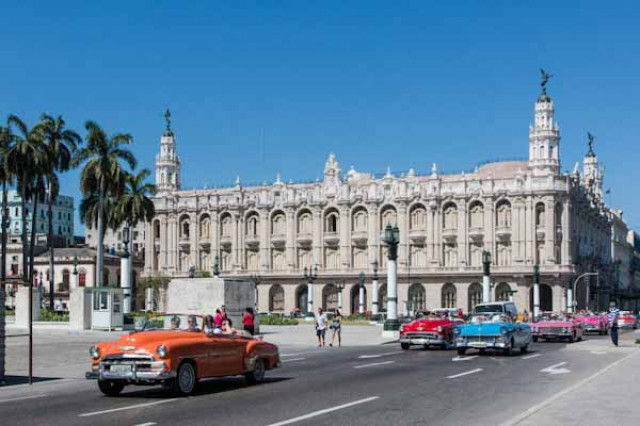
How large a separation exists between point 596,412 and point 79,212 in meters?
64.0

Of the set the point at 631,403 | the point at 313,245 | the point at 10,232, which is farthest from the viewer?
the point at 10,232

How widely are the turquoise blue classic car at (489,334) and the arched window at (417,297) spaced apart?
67.2 metres

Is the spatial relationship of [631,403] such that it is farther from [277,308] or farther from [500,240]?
[277,308]

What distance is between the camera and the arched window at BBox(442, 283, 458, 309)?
3782 inches

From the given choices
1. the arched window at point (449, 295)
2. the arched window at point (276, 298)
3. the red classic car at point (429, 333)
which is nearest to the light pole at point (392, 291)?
the red classic car at point (429, 333)

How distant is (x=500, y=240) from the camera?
93.8m

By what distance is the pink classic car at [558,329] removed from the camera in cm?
4059

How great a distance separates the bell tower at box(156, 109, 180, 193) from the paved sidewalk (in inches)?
3884

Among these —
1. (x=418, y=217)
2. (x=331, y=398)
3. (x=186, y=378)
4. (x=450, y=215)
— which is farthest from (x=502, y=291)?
(x=186, y=378)

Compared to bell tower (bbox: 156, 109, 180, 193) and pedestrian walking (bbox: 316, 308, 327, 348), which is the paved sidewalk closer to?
pedestrian walking (bbox: 316, 308, 327, 348)

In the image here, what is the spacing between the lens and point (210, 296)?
1612 inches

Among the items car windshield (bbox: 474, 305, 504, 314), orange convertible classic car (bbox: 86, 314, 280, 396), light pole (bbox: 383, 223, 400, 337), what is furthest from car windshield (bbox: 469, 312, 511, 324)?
light pole (bbox: 383, 223, 400, 337)

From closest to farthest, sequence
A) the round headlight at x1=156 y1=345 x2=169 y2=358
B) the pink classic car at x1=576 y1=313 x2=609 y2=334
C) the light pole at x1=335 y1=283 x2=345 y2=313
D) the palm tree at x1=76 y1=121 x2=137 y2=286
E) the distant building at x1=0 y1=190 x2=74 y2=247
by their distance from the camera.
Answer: the round headlight at x1=156 y1=345 x2=169 y2=358
the pink classic car at x1=576 y1=313 x2=609 y2=334
the palm tree at x1=76 y1=121 x2=137 y2=286
the light pole at x1=335 y1=283 x2=345 y2=313
the distant building at x1=0 y1=190 x2=74 y2=247

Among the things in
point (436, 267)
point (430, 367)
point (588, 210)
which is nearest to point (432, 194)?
point (436, 267)
